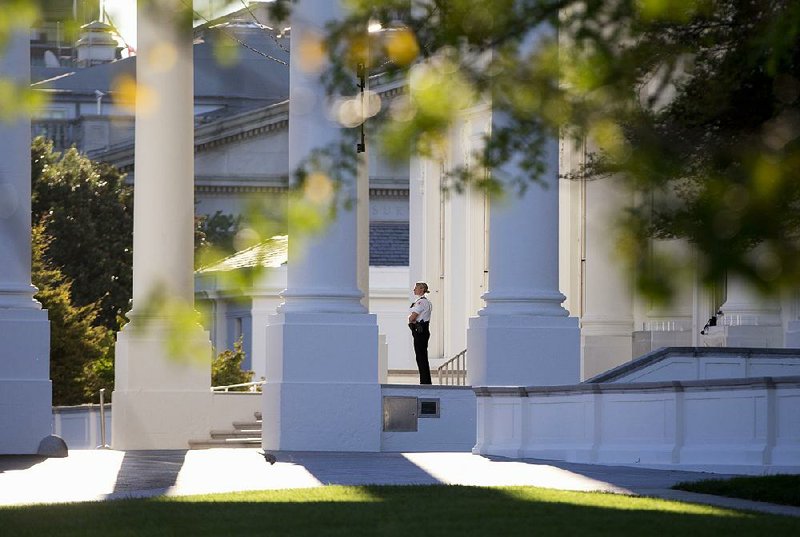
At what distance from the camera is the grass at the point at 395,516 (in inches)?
688

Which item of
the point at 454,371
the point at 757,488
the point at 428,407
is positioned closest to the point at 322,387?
the point at 428,407

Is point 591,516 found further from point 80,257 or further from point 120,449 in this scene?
point 80,257

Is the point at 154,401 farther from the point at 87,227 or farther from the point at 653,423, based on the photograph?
the point at 87,227

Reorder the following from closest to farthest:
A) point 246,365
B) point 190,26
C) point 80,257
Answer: point 190,26 → point 246,365 → point 80,257

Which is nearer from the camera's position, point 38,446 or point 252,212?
point 252,212

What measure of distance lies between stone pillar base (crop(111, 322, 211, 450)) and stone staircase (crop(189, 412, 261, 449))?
19cm

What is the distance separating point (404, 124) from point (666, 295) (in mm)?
2097

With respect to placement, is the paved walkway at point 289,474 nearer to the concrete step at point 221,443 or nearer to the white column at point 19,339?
the white column at point 19,339

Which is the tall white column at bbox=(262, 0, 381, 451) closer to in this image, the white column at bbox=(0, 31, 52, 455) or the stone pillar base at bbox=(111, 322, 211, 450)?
the stone pillar base at bbox=(111, 322, 211, 450)

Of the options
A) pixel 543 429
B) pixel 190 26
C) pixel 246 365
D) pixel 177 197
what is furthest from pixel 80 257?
pixel 190 26

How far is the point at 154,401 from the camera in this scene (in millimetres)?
36125

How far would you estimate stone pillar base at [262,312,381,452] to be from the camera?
1271 inches

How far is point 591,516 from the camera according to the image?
18.7 metres

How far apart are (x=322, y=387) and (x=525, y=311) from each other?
3732mm
